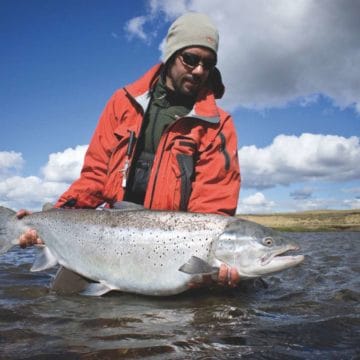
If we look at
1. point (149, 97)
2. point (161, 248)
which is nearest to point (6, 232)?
point (161, 248)

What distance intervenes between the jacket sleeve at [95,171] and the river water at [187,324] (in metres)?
1.28

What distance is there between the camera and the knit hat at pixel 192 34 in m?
6.18

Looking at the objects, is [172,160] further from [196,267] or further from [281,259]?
[281,259]

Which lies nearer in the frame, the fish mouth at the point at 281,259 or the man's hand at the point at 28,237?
the fish mouth at the point at 281,259

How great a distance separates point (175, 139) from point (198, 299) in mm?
2129

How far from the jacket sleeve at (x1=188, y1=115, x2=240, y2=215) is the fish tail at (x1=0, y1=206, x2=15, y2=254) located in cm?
241

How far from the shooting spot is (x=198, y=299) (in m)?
5.26

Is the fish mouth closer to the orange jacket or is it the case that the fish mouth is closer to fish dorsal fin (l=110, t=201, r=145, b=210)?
the orange jacket

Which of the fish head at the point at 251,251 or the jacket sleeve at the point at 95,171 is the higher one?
the jacket sleeve at the point at 95,171

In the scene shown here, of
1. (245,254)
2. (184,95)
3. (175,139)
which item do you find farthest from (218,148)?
(245,254)

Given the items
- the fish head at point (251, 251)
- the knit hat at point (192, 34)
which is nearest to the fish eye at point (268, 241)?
the fish head at point (251, 251)

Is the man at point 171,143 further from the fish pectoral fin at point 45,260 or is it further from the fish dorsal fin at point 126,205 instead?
the fish dorsal fin at point 126,205

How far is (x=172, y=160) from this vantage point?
5.96 m

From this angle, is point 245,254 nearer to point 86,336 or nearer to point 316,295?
point 316,295
